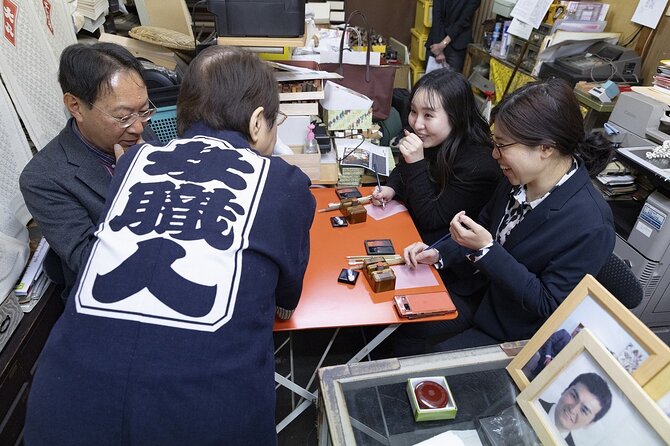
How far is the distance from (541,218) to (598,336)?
56cm

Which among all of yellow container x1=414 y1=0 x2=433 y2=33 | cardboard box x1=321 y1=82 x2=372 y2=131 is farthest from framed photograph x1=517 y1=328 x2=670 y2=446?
yellow container x1=414 y1=0 x2=433 y2=33

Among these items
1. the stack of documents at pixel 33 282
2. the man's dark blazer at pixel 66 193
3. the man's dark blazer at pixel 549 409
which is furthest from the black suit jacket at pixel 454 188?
the stack of documents at pixel 33 282

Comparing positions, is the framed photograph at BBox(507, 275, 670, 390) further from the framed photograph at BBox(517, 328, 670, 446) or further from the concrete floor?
the concrete floor

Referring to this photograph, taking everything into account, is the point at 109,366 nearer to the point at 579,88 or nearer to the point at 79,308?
the point at 79,308

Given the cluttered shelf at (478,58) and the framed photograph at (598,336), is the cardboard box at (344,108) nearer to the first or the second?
the cluttered shelf at (478,58)

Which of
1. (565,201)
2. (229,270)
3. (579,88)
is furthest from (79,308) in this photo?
(579,88)

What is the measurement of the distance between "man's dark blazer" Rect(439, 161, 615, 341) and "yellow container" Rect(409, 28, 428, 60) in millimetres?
3894

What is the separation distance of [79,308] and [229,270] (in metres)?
0.28

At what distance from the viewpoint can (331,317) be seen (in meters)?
1.19

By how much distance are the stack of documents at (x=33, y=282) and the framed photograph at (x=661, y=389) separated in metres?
1.77

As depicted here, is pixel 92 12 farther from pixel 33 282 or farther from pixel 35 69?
pixel 33 282

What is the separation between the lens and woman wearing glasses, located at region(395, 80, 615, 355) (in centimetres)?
115

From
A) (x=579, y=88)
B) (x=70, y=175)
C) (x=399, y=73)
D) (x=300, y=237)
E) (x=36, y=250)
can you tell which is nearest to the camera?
(x=300, y=237)

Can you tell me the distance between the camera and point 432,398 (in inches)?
35.4
